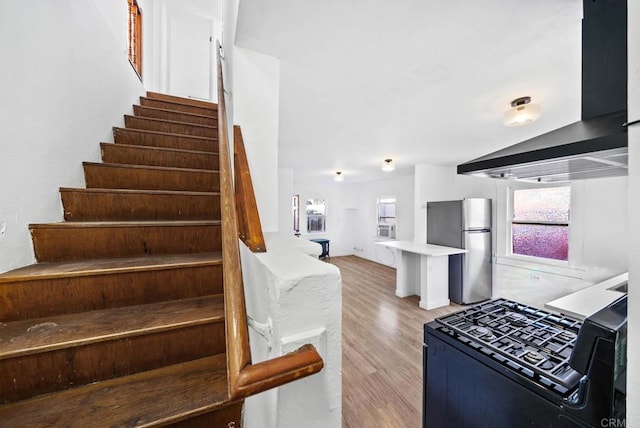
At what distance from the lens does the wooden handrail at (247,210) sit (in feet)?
2.70

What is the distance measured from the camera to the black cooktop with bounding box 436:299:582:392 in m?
0.89

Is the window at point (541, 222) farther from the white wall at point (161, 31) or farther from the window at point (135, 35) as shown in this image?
the window at point (135, 35)

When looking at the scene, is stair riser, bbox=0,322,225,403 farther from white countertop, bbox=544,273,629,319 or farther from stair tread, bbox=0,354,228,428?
white countertop, bbox=544,273,629,319

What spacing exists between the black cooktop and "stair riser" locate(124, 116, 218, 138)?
2.54 meters

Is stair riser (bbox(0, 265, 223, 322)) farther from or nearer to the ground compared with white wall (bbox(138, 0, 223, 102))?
nearer to the ground

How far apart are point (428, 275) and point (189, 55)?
17.2ft

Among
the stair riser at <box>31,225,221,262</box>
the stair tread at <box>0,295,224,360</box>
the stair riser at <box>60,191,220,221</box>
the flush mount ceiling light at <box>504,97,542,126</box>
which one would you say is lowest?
the stair tread at <box>0,295,224,360</box>

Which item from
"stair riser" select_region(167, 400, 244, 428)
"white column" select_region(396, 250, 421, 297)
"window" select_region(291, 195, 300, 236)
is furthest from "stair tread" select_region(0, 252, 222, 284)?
"window" select_region(291, 195, 300, 236)

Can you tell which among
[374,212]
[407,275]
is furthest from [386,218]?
[407,275]

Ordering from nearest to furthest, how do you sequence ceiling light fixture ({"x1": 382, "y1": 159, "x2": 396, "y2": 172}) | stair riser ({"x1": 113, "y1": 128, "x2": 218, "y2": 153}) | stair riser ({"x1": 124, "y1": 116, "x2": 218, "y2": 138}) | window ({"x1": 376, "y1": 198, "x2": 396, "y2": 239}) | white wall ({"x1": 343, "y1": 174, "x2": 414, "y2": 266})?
stair riser ({"x1": 113, "y1": 128, "x2": 218, "y2": 153}) → stair riser ({"x1": 124, "y1": 116, "x2": 218, "y2": 138}) → ceiling light fixture ({"x1": 382, "y1": 159, "x2": 396, "y2": 172}) → white wall ({"x1": 343, "y1": 174, "x2": 414, "y2": 266}) → window ({"x1": 376, "y1": 198, "x2": 396, "y2": 239})

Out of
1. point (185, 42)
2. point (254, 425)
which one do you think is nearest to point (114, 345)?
point (254, 425)

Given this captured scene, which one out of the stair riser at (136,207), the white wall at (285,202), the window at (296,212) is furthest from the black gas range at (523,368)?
the window at (296,212)

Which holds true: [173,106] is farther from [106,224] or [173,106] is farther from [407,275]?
[407,275]

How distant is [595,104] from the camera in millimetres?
957
